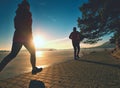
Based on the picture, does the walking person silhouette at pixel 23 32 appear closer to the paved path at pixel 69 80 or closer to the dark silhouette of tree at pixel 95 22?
the paved path at pixel 69 80

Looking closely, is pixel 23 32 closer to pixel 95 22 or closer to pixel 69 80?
pixel 69 80

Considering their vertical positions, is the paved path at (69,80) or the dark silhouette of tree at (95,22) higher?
the dark silhouette of tree at (95,22)

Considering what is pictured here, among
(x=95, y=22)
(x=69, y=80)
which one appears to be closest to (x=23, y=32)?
(x=69, y=80)

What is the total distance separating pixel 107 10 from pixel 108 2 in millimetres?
588

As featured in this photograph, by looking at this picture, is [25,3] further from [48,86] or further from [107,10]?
[107,10]

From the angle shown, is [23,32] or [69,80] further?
[23,32]

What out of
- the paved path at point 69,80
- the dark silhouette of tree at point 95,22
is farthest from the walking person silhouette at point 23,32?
the dark silhouette of tree at point 95,22

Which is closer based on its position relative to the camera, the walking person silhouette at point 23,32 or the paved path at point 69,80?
the paved path at point 69,80

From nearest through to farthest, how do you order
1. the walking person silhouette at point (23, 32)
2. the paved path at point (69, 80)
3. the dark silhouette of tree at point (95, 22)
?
the paved path at point (69, 80) < the walking person silhouette at point (23, 32) < the dark silhouette of tree at point (95, 22)

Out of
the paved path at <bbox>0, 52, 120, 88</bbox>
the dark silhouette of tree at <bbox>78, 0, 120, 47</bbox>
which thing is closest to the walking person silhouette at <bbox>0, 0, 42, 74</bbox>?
the paved path at <bbox>0, 52, 120, 88</bbox>

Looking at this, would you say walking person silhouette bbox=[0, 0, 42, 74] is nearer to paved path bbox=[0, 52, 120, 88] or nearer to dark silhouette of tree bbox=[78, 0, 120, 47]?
paved path bbox=[0, 52, 120, 88]

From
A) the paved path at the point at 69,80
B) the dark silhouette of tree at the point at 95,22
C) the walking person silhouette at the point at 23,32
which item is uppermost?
the dark silhouette of tree at the point at 95,22

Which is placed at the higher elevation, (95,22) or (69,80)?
(95,22)

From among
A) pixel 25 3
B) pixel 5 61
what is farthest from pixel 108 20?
pixel 5 61
